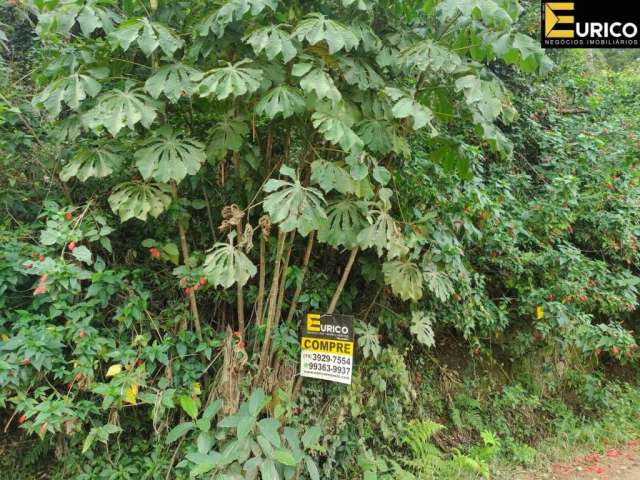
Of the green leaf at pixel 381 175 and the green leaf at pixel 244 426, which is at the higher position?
the green leaf at pixel 381 175

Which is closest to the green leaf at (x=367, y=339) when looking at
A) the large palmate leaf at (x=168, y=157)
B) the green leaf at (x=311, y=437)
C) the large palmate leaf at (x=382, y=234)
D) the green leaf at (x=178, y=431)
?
the green leaf at (x=311, y=437)

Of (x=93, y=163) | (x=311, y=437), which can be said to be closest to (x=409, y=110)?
(x=93, y=163)

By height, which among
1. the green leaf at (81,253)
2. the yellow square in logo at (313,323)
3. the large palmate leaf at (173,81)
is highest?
the large palmate leaf at (173,81)

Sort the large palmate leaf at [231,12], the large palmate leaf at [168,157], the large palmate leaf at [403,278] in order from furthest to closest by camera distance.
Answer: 1. the large palmate leaf at [403,278]
2. the large palmate leaf at [168,157]
3. the large palmate leaf at [231,12]

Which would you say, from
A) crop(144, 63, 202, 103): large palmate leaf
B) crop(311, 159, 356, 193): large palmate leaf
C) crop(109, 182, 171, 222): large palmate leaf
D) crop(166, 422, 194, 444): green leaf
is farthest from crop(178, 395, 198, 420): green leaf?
crop(144, 63, 202, 103): large palmate leaf

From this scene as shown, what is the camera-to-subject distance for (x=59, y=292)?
8.36ft

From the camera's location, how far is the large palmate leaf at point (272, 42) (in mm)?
2184

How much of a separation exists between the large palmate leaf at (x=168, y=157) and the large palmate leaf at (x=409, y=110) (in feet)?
3.48

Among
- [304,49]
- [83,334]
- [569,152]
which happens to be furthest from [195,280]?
[569,152]

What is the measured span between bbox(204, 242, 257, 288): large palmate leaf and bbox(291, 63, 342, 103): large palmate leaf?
0.94m

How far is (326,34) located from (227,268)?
4.19 feet

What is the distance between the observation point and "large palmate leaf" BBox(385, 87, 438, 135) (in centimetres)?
233

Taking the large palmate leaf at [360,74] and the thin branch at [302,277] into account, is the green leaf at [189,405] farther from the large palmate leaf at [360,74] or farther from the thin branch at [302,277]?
the large palmate leaf at [360,74]

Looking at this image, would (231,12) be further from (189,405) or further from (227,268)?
(189,405)
